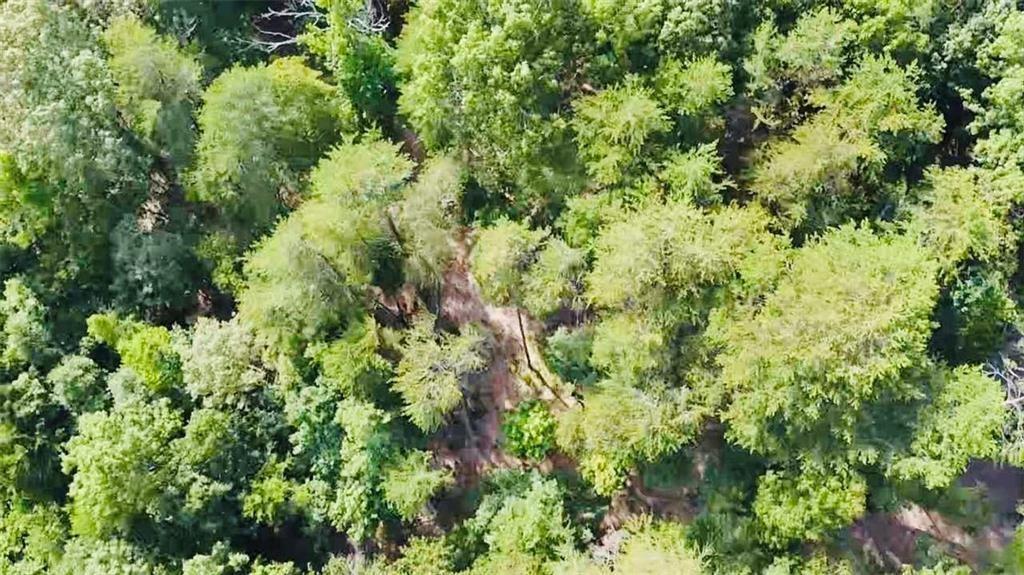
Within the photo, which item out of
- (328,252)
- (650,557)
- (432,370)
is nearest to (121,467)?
(328,252)

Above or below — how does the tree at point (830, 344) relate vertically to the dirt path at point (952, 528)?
above

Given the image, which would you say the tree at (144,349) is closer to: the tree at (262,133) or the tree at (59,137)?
the tree at (59,137)

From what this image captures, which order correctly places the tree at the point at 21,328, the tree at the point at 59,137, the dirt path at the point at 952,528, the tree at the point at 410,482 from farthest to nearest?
the tree at the point at 21,328 < the dirt path at the point at 952,528 < the tree at the point at 410,482 < the tree at the point at 59,137

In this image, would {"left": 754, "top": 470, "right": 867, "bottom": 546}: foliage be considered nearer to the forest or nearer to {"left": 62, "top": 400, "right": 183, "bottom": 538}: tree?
the forest

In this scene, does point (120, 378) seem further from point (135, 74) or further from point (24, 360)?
point (135, 74)

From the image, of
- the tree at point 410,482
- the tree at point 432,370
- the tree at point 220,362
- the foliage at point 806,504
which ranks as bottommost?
the tree at point 410,482

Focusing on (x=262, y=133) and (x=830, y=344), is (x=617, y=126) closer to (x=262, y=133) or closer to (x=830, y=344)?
(x=830, y=344)

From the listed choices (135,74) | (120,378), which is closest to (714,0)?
(135,74)

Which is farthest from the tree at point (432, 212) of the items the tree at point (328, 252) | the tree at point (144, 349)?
the tree at point (144, 349)

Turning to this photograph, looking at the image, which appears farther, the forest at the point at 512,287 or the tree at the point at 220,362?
the tree at the point at 220,362
